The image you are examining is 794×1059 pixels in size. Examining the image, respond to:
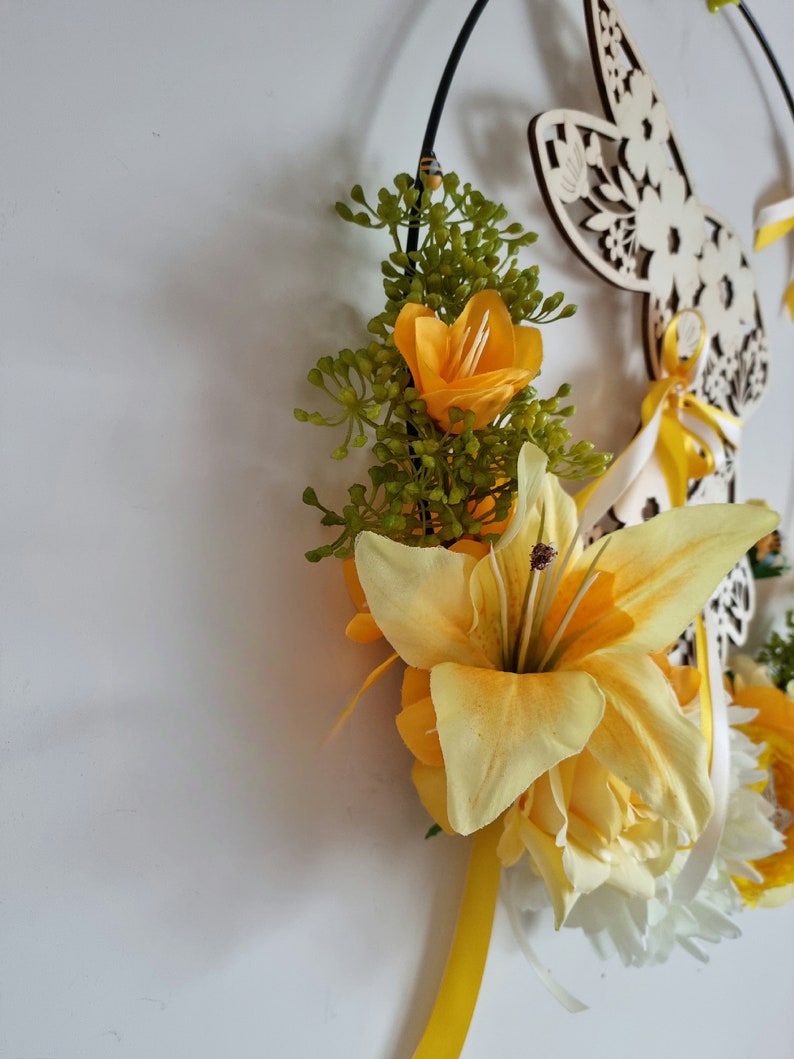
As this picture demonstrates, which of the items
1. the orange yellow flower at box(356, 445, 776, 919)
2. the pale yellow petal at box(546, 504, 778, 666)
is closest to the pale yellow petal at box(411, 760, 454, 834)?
the orange yellow flower at box(356, 445, 776, 919)

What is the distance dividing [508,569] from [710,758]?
0.25 m

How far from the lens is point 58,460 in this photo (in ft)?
1.44

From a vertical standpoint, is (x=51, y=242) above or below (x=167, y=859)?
above

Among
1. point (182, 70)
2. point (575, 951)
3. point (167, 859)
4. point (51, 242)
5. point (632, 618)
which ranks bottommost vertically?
point (575, 951)

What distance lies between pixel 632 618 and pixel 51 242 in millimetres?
376

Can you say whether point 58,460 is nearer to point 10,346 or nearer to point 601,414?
point 10,346

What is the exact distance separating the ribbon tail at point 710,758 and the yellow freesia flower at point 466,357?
292 millimetres

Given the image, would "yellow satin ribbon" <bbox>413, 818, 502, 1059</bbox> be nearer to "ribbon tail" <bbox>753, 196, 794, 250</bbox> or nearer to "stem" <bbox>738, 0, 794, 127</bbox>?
"ribbon tail" <bbox>753, 196, 794, 250</bbox>

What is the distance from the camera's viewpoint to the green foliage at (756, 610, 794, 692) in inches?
33.7

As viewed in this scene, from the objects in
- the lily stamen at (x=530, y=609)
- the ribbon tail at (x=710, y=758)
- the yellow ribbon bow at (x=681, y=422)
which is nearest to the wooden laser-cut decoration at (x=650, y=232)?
the yellow ribbon bow at (x=681, y=422)

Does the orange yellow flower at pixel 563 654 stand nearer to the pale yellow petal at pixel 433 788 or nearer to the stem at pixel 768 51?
the pale yellow petal at pixel 433 788

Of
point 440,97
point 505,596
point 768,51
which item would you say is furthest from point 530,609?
point 768,51

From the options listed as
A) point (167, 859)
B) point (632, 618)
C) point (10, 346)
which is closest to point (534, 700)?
point (632, 618)

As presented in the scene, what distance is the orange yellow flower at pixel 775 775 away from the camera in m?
Result: 0.75
